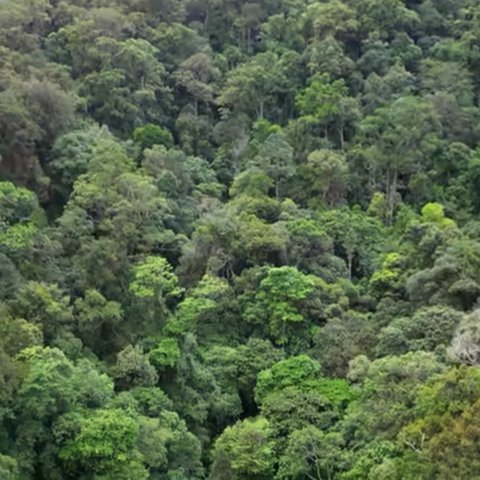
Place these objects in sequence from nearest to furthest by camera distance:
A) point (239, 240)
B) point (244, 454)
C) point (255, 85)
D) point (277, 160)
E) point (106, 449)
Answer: point (106, 449) → point (244, 454) → point (239, 240) → point (277, 160) → point (255, 85)

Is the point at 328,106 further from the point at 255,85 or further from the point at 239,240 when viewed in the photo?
the point at 239,240

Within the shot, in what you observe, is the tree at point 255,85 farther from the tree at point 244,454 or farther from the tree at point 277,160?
the tree at point 244,454

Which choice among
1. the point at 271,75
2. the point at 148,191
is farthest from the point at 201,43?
the point at 148,191

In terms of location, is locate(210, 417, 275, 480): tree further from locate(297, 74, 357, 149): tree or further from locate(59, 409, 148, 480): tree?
locate(297, 74, 357, 149): tree

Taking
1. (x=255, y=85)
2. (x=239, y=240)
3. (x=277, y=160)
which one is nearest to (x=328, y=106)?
(x=255, y=85)

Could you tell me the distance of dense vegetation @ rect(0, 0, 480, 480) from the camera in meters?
18.8

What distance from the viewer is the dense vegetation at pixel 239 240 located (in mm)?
18812

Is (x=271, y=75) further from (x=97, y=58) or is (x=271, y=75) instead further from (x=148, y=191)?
(x=148, y=191)

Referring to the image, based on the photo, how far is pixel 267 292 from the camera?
2545 cm

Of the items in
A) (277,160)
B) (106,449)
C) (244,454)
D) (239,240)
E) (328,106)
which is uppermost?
(328,106)

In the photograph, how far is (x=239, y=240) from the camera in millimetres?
26516

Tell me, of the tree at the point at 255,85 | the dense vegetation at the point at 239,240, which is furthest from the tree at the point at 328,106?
the tree at the point at 255,85

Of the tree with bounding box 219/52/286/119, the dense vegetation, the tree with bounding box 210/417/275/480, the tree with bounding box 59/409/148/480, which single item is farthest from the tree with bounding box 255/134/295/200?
the tree with bounding box 59/409/148/480

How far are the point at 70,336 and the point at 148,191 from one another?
6.53 metres
